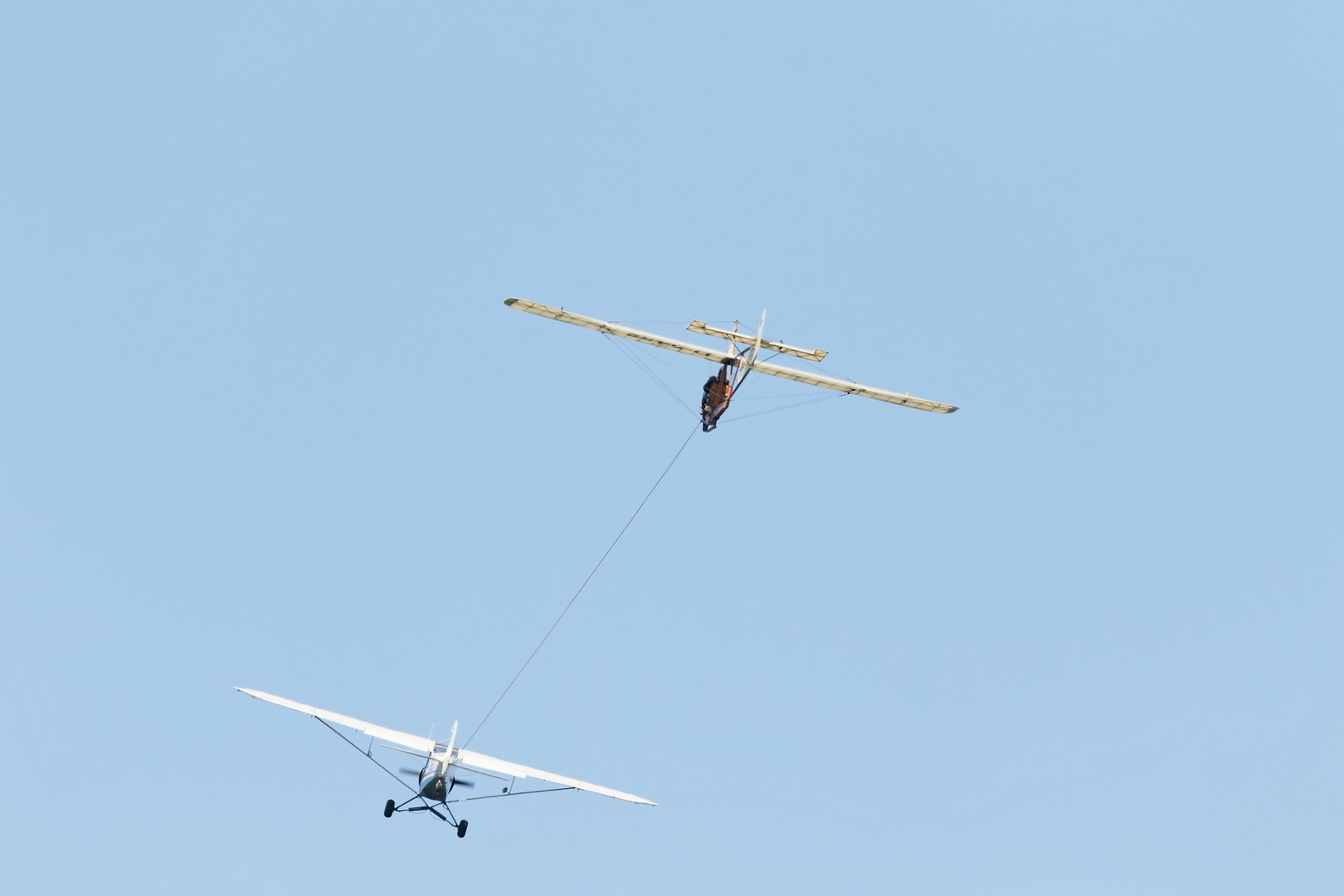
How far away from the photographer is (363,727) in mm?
63219

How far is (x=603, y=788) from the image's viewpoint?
6544 cm

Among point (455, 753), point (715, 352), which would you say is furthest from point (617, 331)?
point (455, 753)

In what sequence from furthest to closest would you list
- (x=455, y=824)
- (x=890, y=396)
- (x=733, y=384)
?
1. (x=890, y=396)
2. (x=733, y=384)
3. (x=455, y=824)

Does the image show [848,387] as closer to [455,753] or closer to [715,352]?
[715,352]

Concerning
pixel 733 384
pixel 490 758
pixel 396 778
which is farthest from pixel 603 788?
pixel 733 384

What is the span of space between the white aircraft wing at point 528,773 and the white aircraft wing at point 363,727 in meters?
2.12

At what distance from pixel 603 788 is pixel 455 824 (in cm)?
818

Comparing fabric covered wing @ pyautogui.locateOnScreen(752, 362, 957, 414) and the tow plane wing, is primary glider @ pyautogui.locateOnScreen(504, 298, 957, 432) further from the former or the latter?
the tow plane wing

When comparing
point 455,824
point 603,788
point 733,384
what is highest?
point 733,384

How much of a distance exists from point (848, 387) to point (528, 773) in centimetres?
2240

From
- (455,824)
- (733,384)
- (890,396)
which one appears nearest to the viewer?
(455,824)

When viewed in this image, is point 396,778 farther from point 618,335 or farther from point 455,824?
point 618,335

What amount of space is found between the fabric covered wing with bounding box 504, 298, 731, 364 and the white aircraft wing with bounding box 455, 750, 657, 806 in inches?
751

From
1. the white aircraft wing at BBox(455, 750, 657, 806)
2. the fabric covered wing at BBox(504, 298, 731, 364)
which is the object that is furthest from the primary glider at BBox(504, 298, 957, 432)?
the white aircraft wing at BBox(455, 750, 657, 806)
